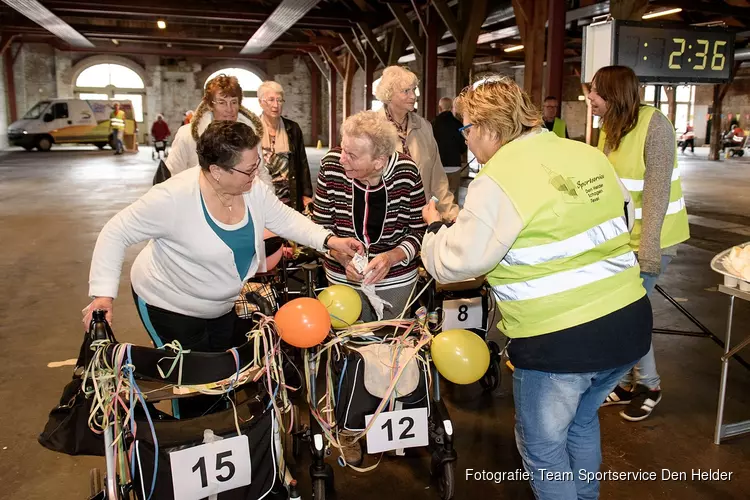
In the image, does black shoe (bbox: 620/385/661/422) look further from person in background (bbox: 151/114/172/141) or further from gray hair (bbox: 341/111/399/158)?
person in background (bbox: 151/114/172/141)

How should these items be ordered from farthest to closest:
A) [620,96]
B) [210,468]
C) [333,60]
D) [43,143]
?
[43,143] → [333,60] → [620,96] → [210,468]

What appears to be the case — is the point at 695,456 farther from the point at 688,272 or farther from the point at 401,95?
the point at 688,272

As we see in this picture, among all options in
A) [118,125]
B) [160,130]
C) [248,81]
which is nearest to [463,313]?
[160,130]

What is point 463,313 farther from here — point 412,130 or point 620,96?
point 620,96

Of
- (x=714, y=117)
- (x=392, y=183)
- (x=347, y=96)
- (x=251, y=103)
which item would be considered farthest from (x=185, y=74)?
(x=392, y=183)

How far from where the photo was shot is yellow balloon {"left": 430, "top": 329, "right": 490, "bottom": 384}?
2094mm

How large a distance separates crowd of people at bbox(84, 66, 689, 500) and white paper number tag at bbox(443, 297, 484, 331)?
46 cm

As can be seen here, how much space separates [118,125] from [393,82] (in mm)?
20163

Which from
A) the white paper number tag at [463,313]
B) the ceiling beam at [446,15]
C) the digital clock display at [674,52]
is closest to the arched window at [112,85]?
the ceiling beam at [446,15]

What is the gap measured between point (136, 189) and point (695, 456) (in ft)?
35.2

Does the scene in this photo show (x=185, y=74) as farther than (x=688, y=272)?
Yes

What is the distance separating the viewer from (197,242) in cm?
214

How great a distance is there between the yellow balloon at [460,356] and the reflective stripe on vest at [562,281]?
44 cm

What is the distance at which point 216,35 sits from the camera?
18.9m
